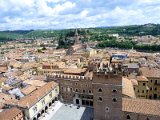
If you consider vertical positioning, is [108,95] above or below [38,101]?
above

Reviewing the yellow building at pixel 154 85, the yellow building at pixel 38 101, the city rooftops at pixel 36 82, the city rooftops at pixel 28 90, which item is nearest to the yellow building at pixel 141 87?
the yellow building at pixel 154 85

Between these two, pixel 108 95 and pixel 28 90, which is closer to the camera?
pixel 108 95

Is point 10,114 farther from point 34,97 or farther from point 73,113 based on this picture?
point 73,113

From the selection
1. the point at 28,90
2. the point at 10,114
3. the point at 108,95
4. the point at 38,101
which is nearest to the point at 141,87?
the point at 108,95

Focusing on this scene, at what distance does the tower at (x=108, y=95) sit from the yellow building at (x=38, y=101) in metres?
13.7

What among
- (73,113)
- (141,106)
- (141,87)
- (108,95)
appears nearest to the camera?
(141,106)

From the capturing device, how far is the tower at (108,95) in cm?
3738

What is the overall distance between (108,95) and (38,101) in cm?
1678

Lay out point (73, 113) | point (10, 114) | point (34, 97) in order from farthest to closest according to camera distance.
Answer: point (73, 113), point (34, 97), point (10, 114)

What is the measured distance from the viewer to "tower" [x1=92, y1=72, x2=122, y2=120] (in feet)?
123

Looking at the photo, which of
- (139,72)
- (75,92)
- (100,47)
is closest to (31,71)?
(75,92)

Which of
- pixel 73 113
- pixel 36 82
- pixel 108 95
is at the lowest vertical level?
pixel 73 113

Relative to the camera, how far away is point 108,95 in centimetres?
3841

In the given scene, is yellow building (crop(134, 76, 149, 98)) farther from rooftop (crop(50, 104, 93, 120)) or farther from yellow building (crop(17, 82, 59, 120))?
yellow building (crop(17, 82, 59, 120))
